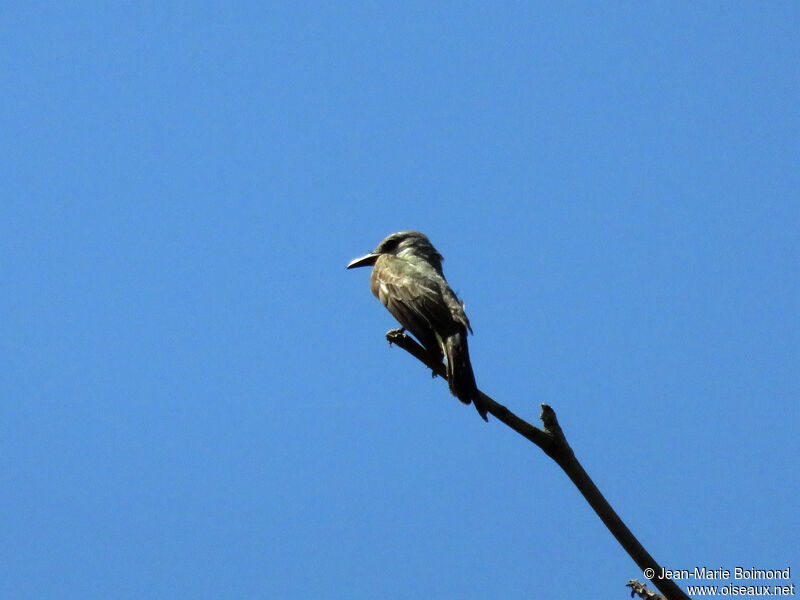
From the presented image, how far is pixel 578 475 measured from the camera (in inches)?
159

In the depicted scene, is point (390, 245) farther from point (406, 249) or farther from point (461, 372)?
point (461, 372)

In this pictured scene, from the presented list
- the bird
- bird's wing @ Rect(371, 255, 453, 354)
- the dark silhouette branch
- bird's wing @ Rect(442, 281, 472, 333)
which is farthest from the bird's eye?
the dark silhouette branch

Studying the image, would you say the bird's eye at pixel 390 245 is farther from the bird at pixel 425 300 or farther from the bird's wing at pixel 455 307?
the bird's wing at pixel 455 307

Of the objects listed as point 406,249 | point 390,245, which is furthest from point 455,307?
point 390,245

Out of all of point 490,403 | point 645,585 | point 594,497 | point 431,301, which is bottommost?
point 645,585

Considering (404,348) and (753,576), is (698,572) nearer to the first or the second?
(753,576)

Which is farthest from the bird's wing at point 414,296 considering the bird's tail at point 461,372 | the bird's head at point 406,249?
the bird's head at point 406,249

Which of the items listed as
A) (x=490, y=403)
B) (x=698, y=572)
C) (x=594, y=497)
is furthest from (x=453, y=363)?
(x=594, y=497)

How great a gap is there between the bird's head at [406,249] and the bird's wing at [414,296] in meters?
0.33

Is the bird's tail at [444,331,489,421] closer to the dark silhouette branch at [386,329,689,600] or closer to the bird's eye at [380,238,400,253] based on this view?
the dark silhouette branch at [386,329,689,600]

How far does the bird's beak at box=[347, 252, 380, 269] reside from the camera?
9.67 meters

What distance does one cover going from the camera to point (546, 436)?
167 inches

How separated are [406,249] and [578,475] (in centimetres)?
552

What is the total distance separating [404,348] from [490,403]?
1.96 meters
